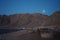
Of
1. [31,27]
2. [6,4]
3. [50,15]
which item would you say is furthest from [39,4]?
[6,4]

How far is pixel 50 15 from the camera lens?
349cm

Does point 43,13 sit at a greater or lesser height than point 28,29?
greater

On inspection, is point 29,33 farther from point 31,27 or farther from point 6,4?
point 6,4

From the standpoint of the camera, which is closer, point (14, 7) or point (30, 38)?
point (30, 38)

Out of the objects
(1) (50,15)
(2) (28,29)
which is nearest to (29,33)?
(2) (28,29)

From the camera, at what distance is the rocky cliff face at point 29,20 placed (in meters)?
3.43

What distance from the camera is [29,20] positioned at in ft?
11.5

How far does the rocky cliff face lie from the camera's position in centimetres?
343

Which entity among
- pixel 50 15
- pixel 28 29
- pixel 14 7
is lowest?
pixel 28 29

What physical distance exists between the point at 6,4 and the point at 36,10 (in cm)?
78

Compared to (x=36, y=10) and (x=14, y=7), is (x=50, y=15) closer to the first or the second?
(x=36, y=10)

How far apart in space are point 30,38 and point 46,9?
84 cm

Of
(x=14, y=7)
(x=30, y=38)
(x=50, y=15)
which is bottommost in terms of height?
(x=30, y=38)

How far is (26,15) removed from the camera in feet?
11.5
